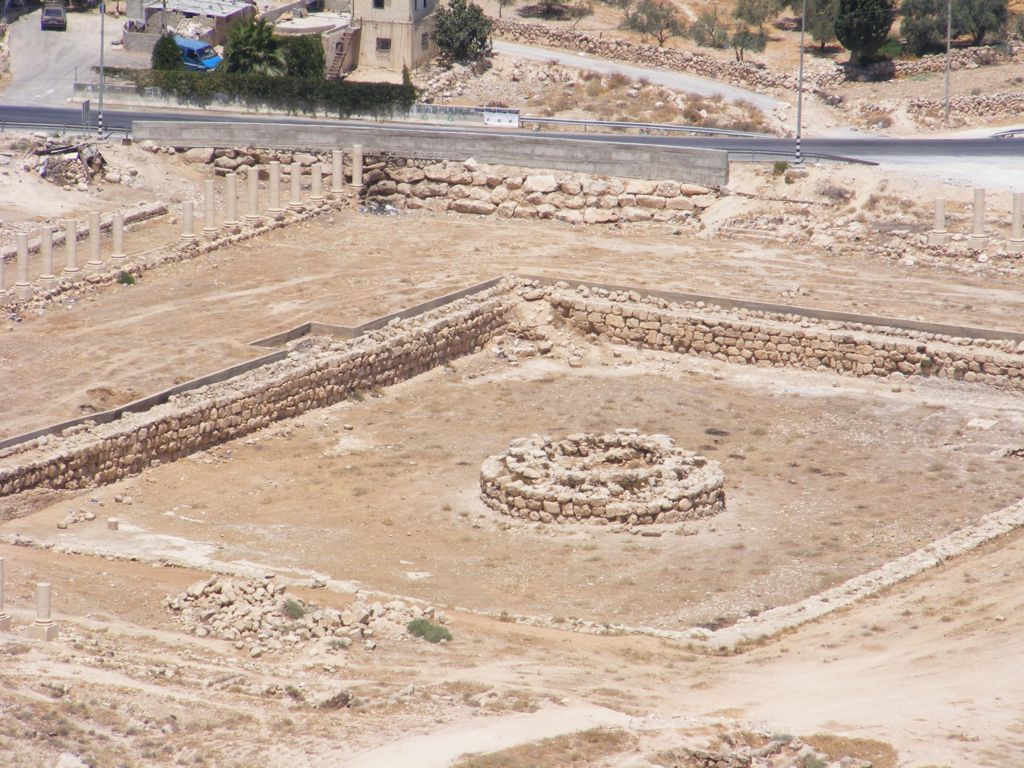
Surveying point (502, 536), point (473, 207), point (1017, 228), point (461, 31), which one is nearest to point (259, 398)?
point (502, 536)

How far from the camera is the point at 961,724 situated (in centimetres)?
1919

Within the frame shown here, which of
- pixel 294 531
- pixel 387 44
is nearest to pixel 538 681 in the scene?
pixel 294 531

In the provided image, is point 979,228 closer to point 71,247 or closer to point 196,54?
point 71,247

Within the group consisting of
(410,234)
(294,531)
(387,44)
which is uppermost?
(387,44)

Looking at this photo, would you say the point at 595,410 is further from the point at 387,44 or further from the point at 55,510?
the point at 387,44

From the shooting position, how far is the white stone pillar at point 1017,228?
42.5 meters

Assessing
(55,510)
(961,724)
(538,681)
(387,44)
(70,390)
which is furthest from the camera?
(387,44)

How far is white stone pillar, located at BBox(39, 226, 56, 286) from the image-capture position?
39.6m

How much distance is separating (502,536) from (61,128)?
28253mm

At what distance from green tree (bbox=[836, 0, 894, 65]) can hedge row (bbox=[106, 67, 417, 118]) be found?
20.3m

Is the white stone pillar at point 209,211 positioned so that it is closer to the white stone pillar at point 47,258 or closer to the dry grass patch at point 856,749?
the white stone pillar at point 47,258

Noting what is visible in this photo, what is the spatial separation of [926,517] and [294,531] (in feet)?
33.2

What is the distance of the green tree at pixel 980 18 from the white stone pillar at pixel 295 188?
109 ft

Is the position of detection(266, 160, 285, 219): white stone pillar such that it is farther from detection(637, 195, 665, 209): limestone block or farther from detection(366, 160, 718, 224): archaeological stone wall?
detection(637, 195, 665, 209): limestone block
